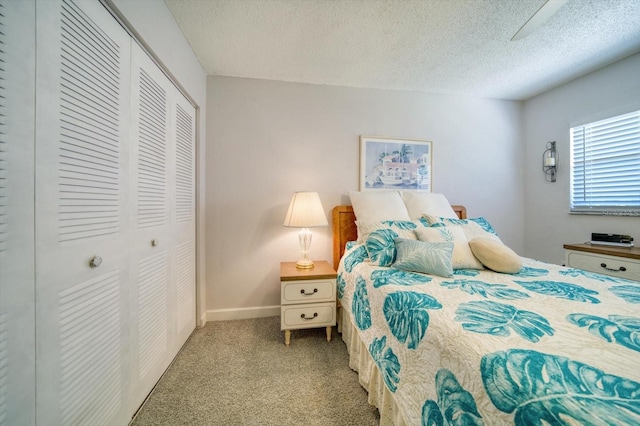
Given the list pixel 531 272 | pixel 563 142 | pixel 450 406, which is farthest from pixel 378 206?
pixel 563 142

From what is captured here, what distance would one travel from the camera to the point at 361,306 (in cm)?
150

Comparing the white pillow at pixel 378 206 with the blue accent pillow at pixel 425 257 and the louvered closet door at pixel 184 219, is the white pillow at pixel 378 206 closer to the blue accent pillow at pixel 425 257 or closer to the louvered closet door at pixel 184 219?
the blue accent pillow at pixel 425 257

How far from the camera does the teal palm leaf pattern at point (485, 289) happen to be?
1117mm

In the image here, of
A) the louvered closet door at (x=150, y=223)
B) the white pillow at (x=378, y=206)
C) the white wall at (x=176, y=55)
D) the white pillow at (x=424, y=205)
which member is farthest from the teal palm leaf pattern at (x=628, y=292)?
the white wall at (x=176, y=55)

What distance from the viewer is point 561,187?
246 centimetres

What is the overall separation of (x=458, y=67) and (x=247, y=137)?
6.95ft

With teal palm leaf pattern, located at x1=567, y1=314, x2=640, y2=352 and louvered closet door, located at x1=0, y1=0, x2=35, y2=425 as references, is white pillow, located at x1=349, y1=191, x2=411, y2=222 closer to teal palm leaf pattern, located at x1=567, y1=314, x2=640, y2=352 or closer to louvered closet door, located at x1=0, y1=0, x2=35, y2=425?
teal palm leaf pattern, located at x1=567, y1=314, x2=640, y2=352

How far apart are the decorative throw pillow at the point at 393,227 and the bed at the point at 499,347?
1.20 ft

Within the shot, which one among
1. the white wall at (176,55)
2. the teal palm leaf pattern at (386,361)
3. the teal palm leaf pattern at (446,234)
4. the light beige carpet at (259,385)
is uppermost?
the white wall at (176,55)

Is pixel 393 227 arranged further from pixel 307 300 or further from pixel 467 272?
pixel 307 300

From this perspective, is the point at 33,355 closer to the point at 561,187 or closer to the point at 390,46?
the point at 390,46

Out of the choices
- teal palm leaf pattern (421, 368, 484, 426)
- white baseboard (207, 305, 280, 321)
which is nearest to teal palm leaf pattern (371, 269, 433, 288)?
teal palm leaf pattern (421, 368, 484, 426)

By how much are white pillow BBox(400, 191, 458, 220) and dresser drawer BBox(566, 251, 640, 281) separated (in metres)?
1.03

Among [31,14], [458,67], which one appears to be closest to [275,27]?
[31,14]
